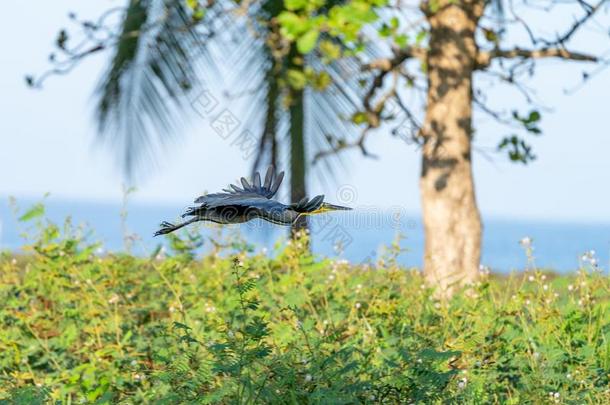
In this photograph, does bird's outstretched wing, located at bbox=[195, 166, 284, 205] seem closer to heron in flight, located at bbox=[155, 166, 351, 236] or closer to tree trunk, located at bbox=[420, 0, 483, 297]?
heron in flight, located at bbox=[155, 166, 351, 236]

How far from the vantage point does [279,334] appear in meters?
4.48

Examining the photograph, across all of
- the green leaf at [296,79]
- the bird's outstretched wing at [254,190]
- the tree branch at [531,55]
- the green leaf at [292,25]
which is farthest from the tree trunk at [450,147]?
the bird's outstretched wing at [254,190]

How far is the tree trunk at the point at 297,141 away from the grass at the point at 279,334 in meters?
2.70

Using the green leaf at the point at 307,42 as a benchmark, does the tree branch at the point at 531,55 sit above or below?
above

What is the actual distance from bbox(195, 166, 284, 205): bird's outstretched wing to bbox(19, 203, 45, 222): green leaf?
8.70 feet

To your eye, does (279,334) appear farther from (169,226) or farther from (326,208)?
(326,208)

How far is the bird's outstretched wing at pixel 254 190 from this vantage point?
2950 millimetres

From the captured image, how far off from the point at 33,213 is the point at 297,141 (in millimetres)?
3564

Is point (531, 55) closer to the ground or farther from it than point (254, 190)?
farther from it

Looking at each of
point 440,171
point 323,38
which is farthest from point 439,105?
point 323,38

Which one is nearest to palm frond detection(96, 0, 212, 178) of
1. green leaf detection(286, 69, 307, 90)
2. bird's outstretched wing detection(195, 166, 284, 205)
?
green leaf detection(286, 69, 307, 90)

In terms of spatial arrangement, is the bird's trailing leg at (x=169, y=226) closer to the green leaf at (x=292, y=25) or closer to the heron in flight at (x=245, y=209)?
the heron in flight at (x=245, y=209)

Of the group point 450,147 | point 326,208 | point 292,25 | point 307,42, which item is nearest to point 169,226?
point 326,208

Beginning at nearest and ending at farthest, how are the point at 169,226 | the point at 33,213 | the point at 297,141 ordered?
the point at 169,226, the point at 33,213, the point at 297,141
